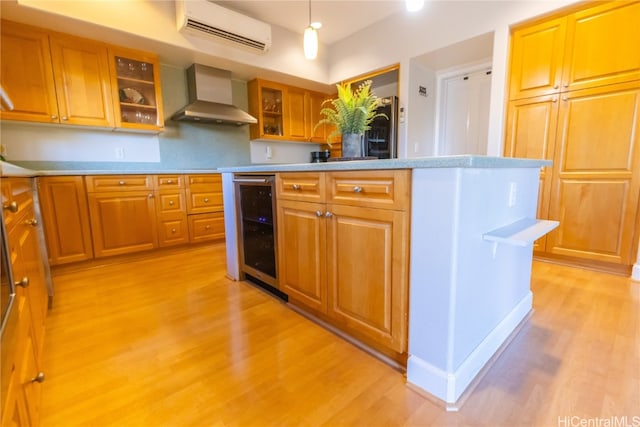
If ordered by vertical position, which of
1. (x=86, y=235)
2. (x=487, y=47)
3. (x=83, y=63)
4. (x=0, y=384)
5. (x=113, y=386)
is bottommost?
(x=113, y=386)

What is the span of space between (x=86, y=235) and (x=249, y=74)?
2.55 m

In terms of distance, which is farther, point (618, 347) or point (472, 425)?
point (618, 347)

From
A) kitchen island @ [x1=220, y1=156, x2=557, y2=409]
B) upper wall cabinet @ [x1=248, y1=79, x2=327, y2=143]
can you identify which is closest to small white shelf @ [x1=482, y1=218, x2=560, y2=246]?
kitchen island @ [x1=220, y1=156, x2=557, y2=409]

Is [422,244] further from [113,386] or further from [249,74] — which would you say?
[249,74]

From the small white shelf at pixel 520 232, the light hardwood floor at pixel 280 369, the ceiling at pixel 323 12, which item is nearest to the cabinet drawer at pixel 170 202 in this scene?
the light hardwood floor at pixel 280 369

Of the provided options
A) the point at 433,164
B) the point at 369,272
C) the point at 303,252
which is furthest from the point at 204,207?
the point at 433,164

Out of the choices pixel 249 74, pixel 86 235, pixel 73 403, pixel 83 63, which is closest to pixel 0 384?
pixel 73 403

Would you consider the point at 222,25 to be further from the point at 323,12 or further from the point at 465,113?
the point at 465,113

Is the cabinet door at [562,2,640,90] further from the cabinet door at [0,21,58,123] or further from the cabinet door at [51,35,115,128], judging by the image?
the cabinet door at [0,21,58,123]

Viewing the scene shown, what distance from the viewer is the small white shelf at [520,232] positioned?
1.02m

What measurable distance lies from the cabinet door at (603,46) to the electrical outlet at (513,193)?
1.77 metres

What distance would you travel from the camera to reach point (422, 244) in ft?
3.39

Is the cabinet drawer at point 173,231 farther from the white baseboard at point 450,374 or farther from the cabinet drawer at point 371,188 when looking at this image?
the white baseboard at point 450,374

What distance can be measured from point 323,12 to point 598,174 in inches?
→ 121
